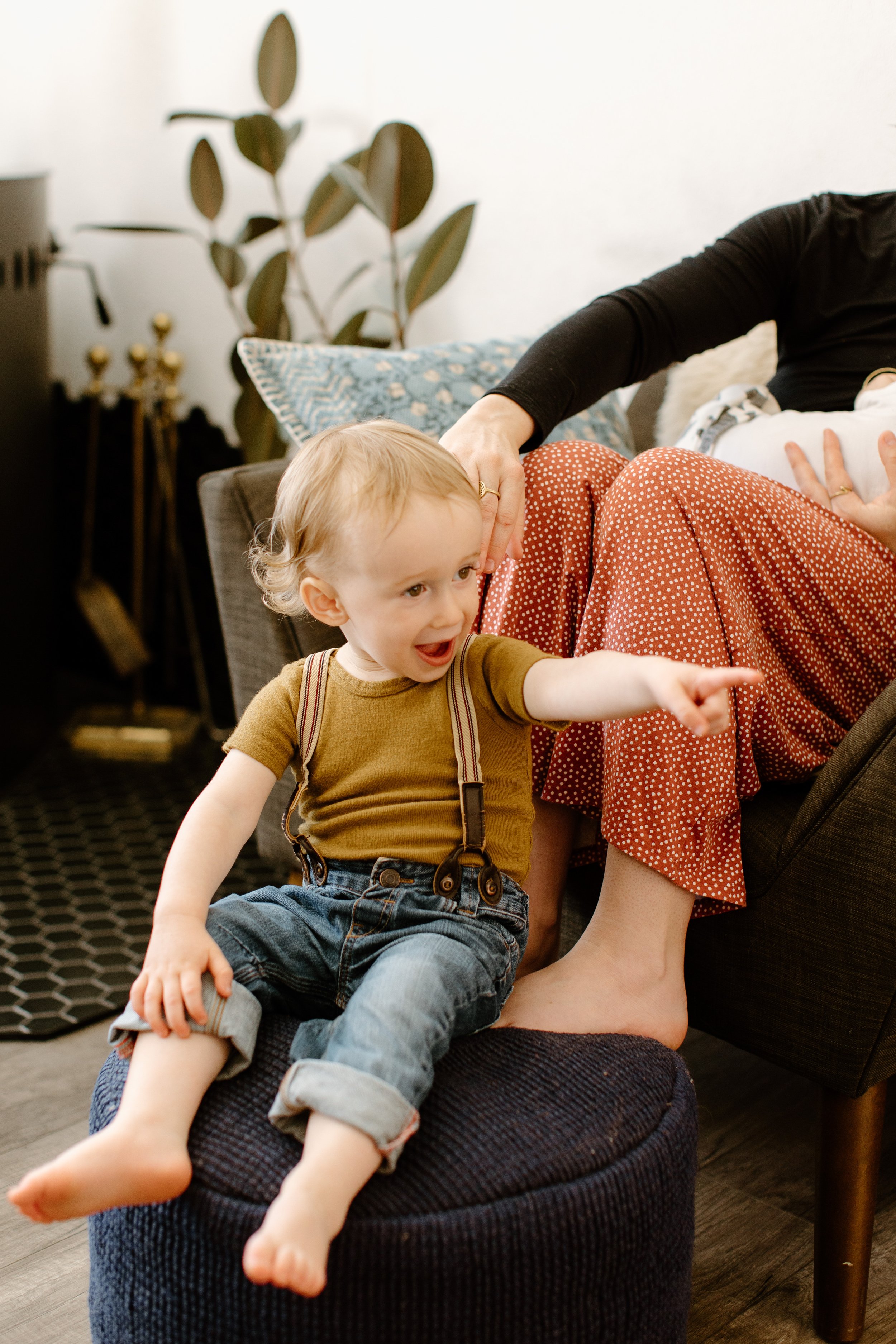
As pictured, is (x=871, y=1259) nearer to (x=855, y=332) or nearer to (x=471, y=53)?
(x=855, y=332)

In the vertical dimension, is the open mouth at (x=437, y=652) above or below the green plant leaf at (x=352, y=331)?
below

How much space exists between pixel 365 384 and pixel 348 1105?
90cm

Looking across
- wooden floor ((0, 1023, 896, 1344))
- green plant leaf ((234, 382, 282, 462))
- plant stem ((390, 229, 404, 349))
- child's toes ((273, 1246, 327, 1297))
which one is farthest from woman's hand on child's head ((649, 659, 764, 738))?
green plant leaf ((234, 382, 282, 462))

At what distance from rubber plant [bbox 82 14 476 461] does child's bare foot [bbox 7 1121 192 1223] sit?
157 cm

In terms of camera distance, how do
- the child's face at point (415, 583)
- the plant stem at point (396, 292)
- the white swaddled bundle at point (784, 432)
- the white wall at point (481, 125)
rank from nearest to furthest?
the child's face at point (415, 583) → the white swaddled bundle at point (784, 432) → the white wall at point (481, 125) → the plant stem at point (396, 292)

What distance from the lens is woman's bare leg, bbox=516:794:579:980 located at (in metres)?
1.07

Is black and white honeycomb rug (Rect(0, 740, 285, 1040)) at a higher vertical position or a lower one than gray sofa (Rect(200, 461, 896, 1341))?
lower

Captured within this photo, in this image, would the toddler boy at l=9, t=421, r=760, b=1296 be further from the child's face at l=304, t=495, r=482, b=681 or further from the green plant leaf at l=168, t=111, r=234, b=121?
the green plant leaf at l=168, t=111, r=234, b=121

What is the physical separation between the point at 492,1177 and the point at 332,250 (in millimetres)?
2066

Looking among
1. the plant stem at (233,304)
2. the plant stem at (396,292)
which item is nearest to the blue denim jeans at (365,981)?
the plant stem at (396,292)

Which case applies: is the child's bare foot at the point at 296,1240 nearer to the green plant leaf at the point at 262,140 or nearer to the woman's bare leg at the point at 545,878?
the woman's bare leg at the point at 545,878

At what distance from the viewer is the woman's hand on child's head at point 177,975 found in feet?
2.57

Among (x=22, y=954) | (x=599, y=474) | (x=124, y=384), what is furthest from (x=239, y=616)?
(x=124, y=384)

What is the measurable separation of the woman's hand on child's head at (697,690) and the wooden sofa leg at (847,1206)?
408 mm
